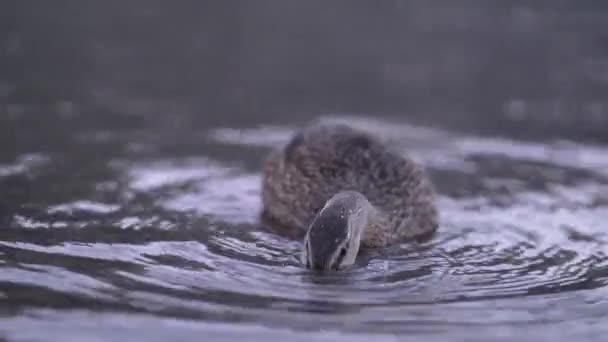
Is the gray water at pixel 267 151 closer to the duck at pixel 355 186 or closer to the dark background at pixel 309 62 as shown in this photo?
the dark background at pixel 309 62

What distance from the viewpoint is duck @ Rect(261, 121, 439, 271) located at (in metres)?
8.20

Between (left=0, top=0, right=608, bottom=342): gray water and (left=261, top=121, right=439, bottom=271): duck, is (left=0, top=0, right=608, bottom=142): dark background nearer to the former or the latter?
(left=0, top=0, right=608, bottom=342): gray water

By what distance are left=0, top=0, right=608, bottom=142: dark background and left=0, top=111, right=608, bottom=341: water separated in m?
1.46

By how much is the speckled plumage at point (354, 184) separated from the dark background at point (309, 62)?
134 inches

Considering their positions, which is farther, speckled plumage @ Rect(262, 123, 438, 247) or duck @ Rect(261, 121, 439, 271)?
speckled plumage @ Rect(262, 123, 438, 247)

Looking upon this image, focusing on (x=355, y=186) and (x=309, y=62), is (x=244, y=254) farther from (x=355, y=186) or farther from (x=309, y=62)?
(x=309, y=62)

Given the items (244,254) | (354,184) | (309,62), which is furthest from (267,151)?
(244,254)

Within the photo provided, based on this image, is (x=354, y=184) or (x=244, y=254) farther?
(x=354, y=184)

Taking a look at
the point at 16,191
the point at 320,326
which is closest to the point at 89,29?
the point at 16,191

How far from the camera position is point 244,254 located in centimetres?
721

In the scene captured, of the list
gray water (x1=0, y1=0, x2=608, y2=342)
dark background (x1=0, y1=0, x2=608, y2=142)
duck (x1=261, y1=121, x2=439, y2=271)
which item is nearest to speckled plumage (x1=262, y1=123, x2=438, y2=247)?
duck (x1=261, y1=121, x2=439, y2=271)

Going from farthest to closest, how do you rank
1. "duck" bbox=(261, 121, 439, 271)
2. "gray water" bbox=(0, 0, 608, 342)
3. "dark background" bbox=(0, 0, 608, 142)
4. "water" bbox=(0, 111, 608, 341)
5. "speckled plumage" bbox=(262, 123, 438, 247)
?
1. "dark background" bbox=(0, 0, 608, 142)
2. "speckled plumage" bbox=(262, 123, 438, 247)
3. "duck" bbox=(261, 121, 439, 271)
4. "gray water" bbox=(0, 0, 608, 342)
5. "water" bbox=(0, 111, 608, 341)

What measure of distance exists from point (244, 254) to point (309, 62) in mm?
8209

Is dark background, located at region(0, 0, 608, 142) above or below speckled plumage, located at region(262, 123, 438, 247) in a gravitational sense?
above
